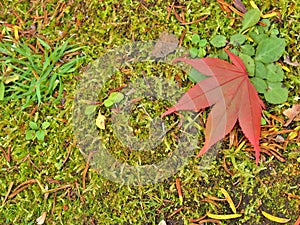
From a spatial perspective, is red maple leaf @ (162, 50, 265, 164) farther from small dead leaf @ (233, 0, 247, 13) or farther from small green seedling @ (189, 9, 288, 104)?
small dead leaf @ (233, 0, 247, 13)

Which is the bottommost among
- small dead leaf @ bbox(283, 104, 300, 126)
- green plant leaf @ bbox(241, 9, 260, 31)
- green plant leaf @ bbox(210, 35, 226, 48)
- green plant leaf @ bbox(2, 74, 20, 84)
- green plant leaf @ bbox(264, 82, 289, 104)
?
small dead leaf @ bbox(283, 104, 300, 126)

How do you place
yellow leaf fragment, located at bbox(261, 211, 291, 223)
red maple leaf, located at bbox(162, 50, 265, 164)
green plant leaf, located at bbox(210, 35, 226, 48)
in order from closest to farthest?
red maple leaf, located at bbox(162, 50, 265, 164), yellow leaf fragment, located at bbox(261, 211, 291, 223), green plant leaf, located at bbox(210, 35, 226, 48)

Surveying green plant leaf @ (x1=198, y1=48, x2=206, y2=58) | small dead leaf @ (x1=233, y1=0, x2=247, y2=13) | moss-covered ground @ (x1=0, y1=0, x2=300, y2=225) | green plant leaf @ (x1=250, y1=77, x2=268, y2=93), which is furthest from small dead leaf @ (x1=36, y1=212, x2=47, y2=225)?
small dead leaf @ (x1=233, y1=0, x2=247, y2=13)

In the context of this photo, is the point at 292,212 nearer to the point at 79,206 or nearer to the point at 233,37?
the point at 233,37

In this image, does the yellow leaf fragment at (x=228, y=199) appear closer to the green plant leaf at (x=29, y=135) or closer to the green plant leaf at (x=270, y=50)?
the green plant leaf at (x=270, y=50)

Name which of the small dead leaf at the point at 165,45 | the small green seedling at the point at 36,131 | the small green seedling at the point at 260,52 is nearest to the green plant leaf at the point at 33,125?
the small green seedling at the point at 36,131

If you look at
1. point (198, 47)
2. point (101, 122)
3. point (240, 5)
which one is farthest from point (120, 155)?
point (240, 5)

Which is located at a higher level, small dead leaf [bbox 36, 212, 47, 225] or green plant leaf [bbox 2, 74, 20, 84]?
green plant leaf [bbox 2, 74, 20, 84]
